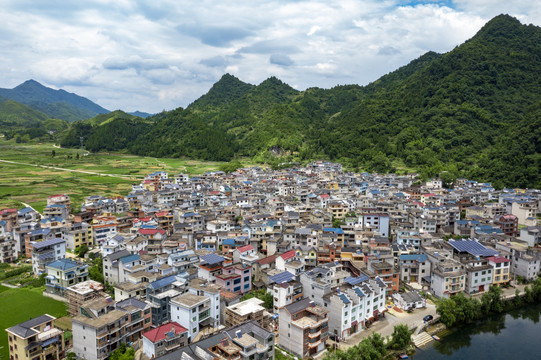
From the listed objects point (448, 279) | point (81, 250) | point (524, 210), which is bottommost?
point (81, 250)

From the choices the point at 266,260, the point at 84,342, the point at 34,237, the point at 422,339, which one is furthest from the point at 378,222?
the point at 34,237

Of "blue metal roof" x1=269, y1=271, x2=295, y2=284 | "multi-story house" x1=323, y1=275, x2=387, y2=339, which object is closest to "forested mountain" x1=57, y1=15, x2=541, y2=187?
"multi-story house" x1=323, y1=275, x2=387, y2=339

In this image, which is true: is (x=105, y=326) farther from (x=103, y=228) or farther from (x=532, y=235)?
(x=532, y=235)

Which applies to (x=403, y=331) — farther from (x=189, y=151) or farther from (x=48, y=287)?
(x=189, y=151)

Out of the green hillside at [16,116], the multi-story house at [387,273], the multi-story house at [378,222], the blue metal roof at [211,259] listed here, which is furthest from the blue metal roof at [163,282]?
the green hillside at [16,116]

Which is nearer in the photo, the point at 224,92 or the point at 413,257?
the point at 413,257
